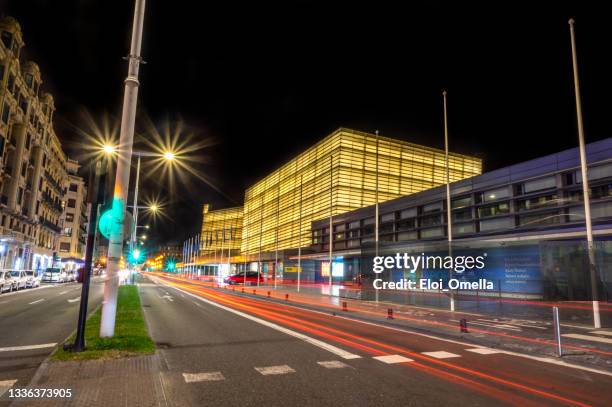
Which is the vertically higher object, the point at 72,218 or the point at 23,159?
the point at 23,159

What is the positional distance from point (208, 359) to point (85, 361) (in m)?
2.35

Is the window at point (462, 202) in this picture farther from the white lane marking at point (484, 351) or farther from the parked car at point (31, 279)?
the parked car at point (31, 279)

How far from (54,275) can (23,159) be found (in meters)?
15.3

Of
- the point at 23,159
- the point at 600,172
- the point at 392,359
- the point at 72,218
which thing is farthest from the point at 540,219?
the point at 72,218

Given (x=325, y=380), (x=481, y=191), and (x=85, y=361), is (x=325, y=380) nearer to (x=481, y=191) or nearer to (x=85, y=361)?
(x=85, y=361)

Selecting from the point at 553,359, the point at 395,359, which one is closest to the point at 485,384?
the point at 395,359

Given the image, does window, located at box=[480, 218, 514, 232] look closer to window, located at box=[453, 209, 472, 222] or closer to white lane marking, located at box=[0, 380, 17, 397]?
window, located at box=[453, 209, 472, 222]

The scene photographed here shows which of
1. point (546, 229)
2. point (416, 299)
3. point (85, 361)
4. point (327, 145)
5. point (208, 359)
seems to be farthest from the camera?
point (327, 145)

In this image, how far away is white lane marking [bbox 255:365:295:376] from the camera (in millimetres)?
7459

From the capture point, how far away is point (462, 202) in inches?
1660

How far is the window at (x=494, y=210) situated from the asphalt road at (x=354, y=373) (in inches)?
1147

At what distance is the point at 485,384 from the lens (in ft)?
23.0

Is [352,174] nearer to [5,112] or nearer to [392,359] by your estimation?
[5,112]

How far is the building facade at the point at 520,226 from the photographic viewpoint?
734 inches
